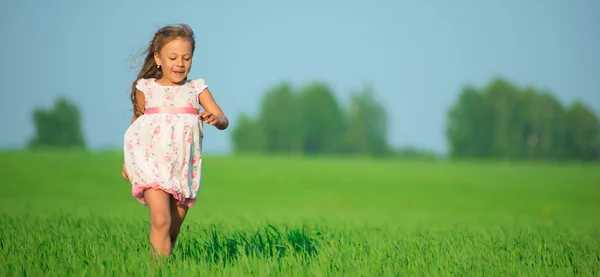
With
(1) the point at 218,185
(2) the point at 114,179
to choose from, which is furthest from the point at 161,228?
(2) the point at 114,179

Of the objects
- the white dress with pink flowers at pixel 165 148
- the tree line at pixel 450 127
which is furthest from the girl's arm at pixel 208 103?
the tree line at pixel 450 127

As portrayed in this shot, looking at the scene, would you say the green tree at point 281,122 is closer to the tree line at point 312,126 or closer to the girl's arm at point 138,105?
the tree line at point 312,126

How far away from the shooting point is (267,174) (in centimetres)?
2791

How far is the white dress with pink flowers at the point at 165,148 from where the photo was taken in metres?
5.05

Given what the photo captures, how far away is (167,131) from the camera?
5.11 m

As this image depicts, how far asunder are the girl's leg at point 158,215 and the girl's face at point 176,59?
931 millimetres

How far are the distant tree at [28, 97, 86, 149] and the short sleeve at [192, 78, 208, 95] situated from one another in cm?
4482

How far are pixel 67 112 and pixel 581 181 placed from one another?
38376 mm

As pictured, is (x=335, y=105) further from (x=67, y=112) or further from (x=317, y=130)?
(x=67, y=112)

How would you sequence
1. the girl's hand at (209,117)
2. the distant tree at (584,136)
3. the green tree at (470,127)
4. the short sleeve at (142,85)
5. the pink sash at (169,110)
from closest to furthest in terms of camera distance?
the girl's hand at (209,117), the pink sash at (169,110), the short sleeve at (142,85), the distant tree at (584,136), the green tree at (470,127)

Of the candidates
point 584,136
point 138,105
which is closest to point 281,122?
point 584,136

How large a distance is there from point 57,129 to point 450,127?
30.2 metres

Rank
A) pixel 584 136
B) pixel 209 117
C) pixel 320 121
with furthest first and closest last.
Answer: pixel 320 121, pixel 584 136, pixel 209 117

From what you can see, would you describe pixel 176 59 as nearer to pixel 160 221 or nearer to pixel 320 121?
pixel 160 221
